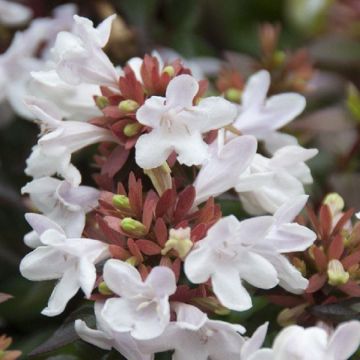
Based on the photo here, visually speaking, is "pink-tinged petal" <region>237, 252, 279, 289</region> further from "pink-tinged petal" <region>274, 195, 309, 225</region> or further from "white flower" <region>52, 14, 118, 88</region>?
"white flower" <region>52, 14, 118, 88</region>

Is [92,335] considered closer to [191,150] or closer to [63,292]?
[63,292]

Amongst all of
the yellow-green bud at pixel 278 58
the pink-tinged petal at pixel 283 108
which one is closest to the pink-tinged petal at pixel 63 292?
the pink-tinged petal at pixel 283 108

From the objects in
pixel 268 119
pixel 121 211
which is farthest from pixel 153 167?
pixel 268 119

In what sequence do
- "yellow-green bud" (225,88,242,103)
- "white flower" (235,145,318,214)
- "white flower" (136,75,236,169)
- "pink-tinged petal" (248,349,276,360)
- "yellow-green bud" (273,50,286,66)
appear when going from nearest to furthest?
"pink-tinged petal" (248,349,276,360)
"white flower" (136,75,236,169)
"white flower" (235,145,318,214)
"yellow-green bud" (225,88,242,103)
"yellow-green bud" (273,50,286,66)

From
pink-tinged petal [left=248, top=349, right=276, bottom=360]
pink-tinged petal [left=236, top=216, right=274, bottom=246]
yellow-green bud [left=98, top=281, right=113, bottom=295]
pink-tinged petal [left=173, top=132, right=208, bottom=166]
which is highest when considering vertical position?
pink-tinged petal [left=173, top=132, right=208, bottom=166]

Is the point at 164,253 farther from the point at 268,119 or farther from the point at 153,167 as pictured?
the point at 268,119

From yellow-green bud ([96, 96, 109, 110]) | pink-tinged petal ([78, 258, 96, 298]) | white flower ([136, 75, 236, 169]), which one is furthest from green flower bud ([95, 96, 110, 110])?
pink-tinged petal ([78, 258, 96, 298])
